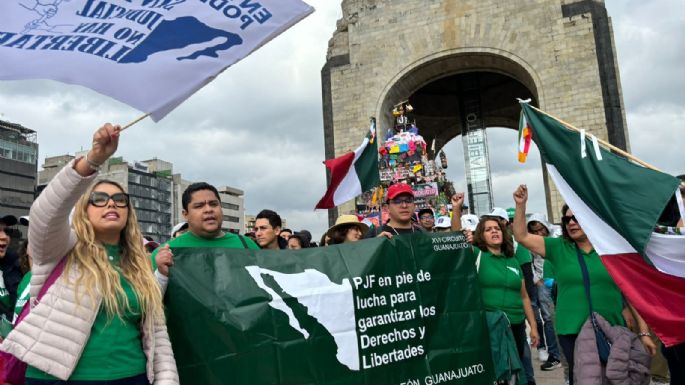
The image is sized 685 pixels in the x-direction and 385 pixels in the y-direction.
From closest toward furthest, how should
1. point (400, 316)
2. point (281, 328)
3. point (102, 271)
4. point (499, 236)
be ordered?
1. point (102, 271)
2. point (281, 328)
3. point (400, 316)
4. point (499, 236)

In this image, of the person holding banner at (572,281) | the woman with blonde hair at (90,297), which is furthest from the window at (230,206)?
the woman with blonde hair at (90,297)

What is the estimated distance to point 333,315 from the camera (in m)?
3.24

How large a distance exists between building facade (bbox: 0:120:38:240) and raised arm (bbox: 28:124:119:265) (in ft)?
221

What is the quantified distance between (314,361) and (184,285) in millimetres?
907

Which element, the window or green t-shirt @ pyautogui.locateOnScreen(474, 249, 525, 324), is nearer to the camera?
green t-shirt @ pyautogui.locateOnScreen(474, 249, 525, 324)

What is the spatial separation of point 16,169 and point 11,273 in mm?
68331

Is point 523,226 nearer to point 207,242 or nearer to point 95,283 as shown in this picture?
point 207,242

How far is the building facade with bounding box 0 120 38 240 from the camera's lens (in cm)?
6050

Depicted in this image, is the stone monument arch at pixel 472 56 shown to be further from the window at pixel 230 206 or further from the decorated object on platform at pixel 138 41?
the window at pixel 230 206

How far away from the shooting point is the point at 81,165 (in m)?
1.99

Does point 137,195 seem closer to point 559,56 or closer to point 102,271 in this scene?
point 559,56

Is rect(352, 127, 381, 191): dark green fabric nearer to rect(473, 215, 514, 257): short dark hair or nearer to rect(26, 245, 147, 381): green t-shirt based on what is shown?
rect(473, 215, 514, 257): short dark hair

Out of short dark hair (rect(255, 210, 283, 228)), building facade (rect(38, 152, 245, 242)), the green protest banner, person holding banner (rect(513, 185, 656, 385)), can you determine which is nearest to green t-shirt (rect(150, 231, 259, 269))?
the green protest banner

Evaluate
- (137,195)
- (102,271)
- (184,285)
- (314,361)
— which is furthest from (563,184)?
(137,195)
